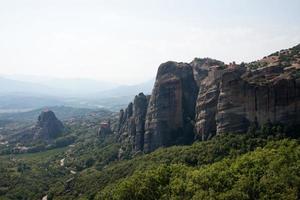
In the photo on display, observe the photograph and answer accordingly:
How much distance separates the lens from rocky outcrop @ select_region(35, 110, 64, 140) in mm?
175750

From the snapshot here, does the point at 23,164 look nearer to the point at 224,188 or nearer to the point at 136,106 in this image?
the point at 136,106

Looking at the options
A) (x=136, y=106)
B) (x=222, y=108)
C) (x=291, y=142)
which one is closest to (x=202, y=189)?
(x=291, y=142)

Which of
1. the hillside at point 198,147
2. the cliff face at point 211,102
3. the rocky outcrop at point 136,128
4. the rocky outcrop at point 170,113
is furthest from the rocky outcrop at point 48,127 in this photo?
the rocky outcrop at point 170,113

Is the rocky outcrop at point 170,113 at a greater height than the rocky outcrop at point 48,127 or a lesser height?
greater

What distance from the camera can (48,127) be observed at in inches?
7023

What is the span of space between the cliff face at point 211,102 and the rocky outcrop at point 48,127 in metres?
70.2

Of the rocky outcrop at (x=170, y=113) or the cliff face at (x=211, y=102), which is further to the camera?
the rocky outcrop at (x=170, y=113)

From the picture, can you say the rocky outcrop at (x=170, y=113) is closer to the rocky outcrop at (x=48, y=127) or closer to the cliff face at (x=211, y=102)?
the cliff face at (x=211, y=102)

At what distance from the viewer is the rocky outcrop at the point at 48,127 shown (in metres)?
176

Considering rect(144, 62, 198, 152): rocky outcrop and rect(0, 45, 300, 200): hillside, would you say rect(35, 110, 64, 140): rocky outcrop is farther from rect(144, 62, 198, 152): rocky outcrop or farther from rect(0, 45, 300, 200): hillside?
rect(144, 62, 198, 152): rocky outcrop

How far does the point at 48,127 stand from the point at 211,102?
10953 centimetres

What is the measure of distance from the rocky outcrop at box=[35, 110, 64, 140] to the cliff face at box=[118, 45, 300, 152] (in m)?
70.2

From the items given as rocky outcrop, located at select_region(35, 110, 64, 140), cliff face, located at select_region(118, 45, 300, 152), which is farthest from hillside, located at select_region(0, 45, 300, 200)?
rocky outcrop, located at select_region(35, 110, 64, 140)

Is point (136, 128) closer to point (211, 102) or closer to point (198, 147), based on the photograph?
point (211, 102)
